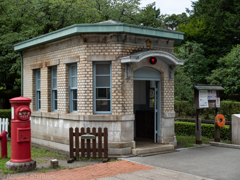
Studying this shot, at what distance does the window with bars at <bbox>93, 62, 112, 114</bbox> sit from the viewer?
412 inches

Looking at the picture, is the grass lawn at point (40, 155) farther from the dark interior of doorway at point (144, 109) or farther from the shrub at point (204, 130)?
the shrub at point (204, 130)

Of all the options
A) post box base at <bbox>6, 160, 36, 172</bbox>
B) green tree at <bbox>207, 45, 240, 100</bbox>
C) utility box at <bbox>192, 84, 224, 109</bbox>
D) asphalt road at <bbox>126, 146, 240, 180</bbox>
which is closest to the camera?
asphalt road at <bbox>126, 146, 240, 180</bbox>

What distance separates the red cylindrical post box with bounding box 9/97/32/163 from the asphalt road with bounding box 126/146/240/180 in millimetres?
3313

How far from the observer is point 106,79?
1054 cm

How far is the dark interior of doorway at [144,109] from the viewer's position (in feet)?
42.2

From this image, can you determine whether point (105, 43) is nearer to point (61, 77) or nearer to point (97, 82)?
point (97, 82)

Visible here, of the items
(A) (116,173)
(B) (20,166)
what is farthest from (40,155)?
(A) (116,173)

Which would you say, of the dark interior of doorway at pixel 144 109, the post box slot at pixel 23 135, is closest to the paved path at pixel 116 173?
the post box slot at pixel 23 135

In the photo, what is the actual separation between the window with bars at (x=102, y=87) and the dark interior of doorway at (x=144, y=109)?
294cm

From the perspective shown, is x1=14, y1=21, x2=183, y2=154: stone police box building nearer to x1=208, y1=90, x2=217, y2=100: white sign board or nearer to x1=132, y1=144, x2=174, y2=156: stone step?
x1=132, y1=144, x2=174, y2=156: stone step

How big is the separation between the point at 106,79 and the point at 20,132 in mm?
3678

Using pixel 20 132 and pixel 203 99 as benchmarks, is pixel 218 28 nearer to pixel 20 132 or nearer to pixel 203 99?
pixel 203 99

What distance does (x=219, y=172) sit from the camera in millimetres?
7734

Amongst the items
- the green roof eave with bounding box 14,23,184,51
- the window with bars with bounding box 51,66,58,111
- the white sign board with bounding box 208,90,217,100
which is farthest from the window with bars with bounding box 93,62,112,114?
the white sign board with bounding box 208,90,217,100
